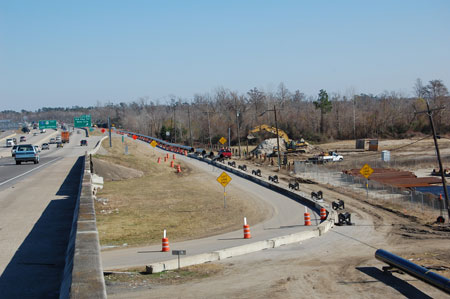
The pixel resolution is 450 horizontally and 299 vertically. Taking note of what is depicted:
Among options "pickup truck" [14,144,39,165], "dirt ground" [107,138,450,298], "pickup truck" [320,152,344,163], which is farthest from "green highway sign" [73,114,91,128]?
"dirt ground" [107,138,450,298]

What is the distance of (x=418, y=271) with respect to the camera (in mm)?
13719

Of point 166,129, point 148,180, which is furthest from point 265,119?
point 148,180

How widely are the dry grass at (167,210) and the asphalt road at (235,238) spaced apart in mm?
1108

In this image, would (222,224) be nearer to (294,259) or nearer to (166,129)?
(294,259)

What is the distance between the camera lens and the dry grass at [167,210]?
23078mm

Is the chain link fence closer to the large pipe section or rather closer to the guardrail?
the large pipe section


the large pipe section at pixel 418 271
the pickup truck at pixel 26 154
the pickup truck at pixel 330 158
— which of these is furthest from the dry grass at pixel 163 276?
the pickup truck at pixel 330 158

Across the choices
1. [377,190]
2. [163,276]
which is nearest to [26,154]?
[377,190]

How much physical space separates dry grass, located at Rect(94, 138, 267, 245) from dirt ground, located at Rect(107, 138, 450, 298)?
555 cm

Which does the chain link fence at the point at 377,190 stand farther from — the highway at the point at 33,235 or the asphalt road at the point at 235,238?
the highway at the point at 33,235

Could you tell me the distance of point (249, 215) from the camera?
2823cm

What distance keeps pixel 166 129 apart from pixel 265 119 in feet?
99.5

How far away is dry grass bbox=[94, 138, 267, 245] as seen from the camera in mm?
23078

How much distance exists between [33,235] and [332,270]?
9.28m
